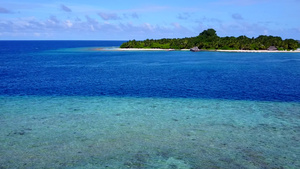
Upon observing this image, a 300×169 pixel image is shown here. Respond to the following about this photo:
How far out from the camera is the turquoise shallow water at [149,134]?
20.4 metres

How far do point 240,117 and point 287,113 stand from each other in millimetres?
6346

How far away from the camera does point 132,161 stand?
20.3 m

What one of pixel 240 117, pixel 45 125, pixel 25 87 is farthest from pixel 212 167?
pixel 25 87

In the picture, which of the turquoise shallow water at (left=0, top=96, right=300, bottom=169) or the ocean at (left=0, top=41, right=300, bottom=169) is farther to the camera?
the ocean at (left=0, top=41, right=300, bottom=169)

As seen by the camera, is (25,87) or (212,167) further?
(25,87)

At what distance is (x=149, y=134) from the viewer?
26203 mm

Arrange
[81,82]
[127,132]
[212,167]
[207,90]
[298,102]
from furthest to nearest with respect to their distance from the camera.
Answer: [81,82] < [207,90] < [298,102] < [127,132] < [212,167]

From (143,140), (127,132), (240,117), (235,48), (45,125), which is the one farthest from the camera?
(235,48)

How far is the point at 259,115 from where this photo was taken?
3281 cm

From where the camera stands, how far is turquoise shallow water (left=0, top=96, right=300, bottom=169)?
20391 millimetres

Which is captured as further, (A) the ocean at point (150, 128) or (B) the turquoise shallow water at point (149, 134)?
(A) the ocean at point (150, 128)

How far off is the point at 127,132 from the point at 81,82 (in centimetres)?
3627

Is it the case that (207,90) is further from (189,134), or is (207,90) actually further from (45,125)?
(45,125)

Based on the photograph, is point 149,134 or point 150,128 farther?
point 150,128
